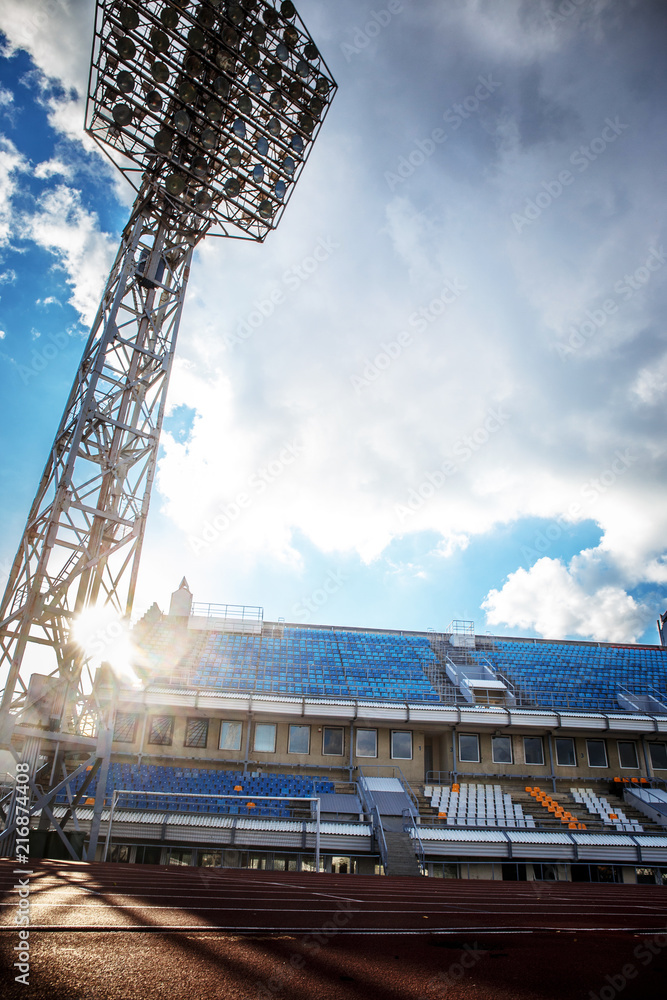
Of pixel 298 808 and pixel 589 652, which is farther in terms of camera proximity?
pixel 589 652

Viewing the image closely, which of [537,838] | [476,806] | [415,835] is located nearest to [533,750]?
[476,806]

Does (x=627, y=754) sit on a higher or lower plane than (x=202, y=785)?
higher

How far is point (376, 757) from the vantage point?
2516 centimetres

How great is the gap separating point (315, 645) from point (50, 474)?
22581 millimetres

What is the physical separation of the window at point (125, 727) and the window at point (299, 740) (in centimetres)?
674

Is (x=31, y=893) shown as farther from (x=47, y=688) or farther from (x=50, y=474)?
(x=50, y=474)

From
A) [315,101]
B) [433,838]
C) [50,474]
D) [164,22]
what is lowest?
[433,838]

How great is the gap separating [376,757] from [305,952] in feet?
76.2

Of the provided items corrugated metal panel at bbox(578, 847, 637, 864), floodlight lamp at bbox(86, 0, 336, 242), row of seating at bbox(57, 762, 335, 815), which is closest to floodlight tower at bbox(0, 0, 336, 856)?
floodlight lamp at bbox(86, 0, 336, 242)

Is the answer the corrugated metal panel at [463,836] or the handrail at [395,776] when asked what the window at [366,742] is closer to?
the handrail at [395,776]

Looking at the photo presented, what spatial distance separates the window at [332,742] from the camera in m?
25.2

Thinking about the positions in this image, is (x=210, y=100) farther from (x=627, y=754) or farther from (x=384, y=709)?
(x=627, y=754)

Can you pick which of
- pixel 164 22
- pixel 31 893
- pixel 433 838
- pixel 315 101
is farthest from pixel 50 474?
pixel 433 838

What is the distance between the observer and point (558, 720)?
2531 centimetres
